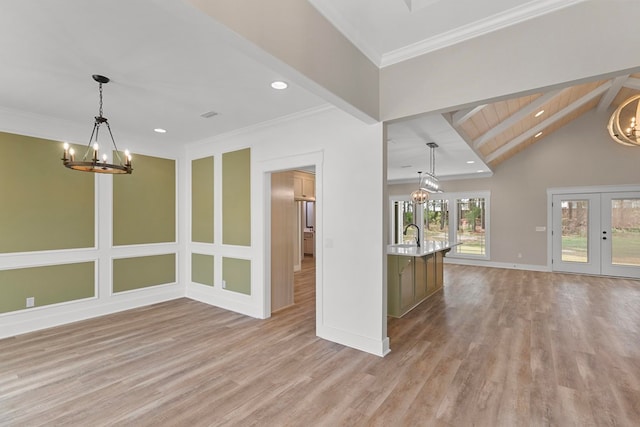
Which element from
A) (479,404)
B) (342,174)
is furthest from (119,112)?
(479,404)

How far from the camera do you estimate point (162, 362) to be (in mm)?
2957

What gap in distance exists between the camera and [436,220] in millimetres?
9711

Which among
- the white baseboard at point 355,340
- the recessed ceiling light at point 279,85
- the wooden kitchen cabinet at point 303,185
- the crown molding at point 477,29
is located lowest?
the white baseboard at point 355,340

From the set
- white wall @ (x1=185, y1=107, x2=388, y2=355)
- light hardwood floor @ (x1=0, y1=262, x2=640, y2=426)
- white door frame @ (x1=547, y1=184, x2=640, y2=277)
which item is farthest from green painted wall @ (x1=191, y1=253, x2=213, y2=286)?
white door frame @ (x1=547, y1=184, x2=640, y2=277)

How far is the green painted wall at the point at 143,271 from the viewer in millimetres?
4551

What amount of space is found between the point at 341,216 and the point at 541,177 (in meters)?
7.28

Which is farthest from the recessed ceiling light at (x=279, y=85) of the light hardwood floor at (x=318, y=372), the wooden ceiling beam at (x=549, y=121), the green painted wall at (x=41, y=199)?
the wooden ceiling beam at (x=549, y=121)

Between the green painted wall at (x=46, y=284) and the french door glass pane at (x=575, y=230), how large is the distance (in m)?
10.1

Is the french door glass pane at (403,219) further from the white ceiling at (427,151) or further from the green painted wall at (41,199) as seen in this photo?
the green painted wall at (41,199)

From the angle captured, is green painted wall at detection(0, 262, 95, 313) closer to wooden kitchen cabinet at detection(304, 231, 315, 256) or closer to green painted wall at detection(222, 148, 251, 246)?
green painted wall at detection(222, 148, 251, 246)

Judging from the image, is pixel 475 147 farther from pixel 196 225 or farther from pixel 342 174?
pixel 196 225

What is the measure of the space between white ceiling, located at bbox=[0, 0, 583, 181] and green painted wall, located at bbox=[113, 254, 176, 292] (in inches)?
77.5

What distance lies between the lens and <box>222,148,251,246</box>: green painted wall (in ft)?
14.5

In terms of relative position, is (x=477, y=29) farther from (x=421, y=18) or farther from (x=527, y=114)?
(x=527, y=114)
